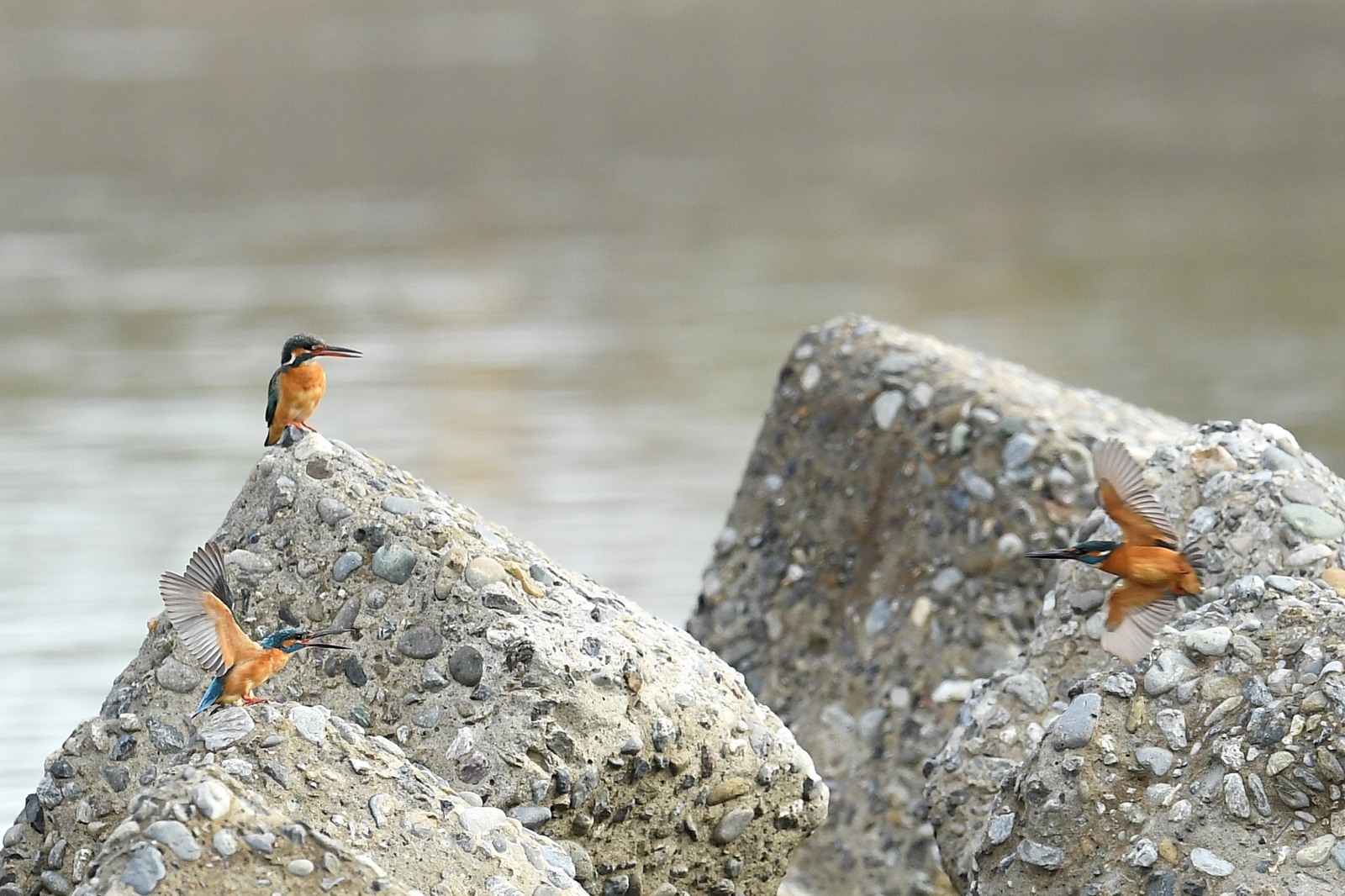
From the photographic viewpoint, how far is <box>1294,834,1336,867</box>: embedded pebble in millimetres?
3518

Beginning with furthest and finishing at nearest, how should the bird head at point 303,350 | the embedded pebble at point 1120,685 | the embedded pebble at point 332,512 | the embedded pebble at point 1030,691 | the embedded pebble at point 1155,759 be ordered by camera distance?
1. the embedded pebble at point 1030,691
2. the bird head at point 303,350
3. the embedded pebble at point 332,512
4. the embedded pebble at point 1120,685
5. the embedded pebble at point 1155,759

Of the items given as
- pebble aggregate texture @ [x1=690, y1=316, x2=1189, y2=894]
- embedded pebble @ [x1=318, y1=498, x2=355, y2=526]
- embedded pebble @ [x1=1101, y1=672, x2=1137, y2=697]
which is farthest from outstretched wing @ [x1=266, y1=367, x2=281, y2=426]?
pebble aggregate texture @ [x1=690, y1=316, x2=1189, y2=894]

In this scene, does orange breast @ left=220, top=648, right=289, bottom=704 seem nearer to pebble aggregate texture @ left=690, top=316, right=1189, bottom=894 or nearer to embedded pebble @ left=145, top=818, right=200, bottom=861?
embedded pebble @ left=145, top=818, right=200, bottom=861

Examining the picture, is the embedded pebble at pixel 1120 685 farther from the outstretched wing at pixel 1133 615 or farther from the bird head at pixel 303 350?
the bird head at pixel 303 350

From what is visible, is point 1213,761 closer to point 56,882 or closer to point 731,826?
point 731,826

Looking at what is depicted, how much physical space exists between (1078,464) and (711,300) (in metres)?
10.5

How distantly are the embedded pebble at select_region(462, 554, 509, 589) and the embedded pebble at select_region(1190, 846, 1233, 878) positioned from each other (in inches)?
57.9

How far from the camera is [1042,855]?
150 inches

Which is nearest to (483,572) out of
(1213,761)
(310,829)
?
(310,829)

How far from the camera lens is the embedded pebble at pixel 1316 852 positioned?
3518 millimetres

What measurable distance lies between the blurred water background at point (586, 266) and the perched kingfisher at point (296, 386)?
2.29 m

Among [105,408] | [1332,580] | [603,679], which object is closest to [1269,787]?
[1332,580]

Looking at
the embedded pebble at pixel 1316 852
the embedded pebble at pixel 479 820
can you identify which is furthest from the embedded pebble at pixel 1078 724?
the embedded pebble at pixel 479 820

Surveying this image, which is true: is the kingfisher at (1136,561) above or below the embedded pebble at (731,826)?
above
